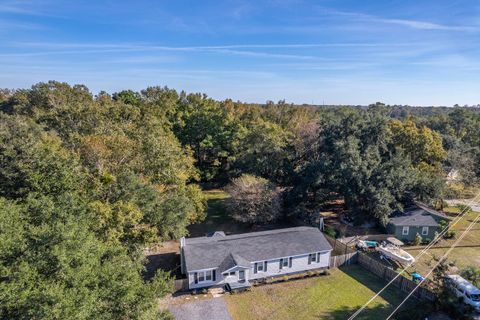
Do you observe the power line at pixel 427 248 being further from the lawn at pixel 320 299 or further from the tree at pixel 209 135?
the tree at pixel 209 135

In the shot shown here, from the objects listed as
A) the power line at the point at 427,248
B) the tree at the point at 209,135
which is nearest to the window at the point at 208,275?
the power line at the point at 427,248

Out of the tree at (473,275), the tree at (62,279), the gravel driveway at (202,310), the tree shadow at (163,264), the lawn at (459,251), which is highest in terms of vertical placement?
the tree at (62,279)

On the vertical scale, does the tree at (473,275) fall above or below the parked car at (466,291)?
above

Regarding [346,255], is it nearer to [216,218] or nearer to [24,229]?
[216,218]

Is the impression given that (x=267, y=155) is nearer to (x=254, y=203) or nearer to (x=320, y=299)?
(x=254, y=203)

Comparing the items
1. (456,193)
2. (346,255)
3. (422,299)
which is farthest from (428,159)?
(422,299)

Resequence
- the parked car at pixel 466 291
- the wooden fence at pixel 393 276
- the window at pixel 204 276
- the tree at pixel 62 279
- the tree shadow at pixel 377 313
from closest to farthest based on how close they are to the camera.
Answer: the tree at pixel 62 279 < the parked car at pixel 466 291 < the tree shadow at pixel 377 313 < the wooden fence at pixel 393 276 < the window at pixel 204 276

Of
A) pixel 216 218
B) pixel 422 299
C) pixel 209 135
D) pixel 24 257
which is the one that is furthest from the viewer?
pixel 209 135

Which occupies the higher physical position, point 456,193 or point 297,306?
point 456,193

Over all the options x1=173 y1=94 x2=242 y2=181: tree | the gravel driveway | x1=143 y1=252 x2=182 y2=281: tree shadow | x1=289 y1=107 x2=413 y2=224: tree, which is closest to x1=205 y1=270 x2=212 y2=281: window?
the gravel driveway
